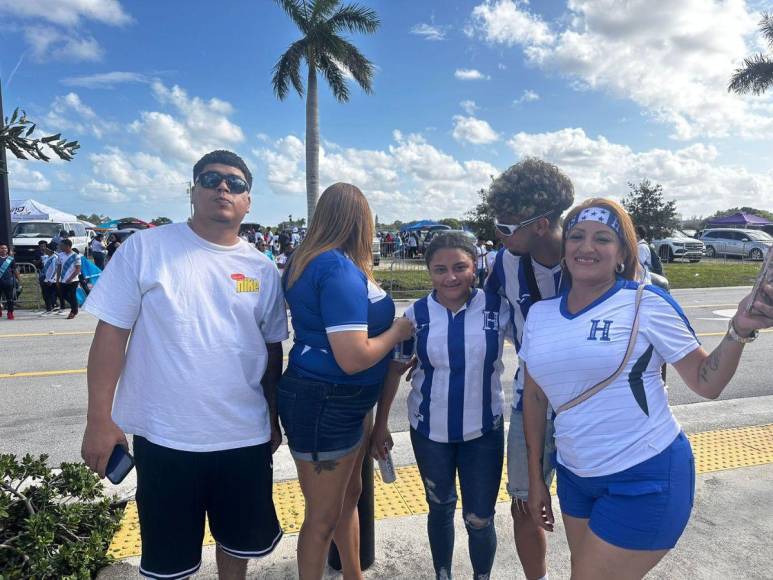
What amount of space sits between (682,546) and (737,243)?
104 feet

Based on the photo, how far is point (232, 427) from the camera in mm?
2133

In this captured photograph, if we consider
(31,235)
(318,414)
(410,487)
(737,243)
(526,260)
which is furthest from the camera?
(737,243)

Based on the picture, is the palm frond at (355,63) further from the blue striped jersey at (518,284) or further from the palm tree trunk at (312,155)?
the blue striped jersey at (518,284)

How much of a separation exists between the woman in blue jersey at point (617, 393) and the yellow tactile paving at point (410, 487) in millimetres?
1720

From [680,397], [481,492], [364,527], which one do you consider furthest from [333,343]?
[680,397]

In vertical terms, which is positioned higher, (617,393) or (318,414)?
(617,393)

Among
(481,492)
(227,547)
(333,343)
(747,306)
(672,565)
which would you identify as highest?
(747,306)

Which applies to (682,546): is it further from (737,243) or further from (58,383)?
(737,243)

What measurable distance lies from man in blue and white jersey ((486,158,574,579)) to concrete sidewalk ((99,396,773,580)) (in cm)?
47

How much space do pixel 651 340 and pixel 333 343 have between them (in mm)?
1139

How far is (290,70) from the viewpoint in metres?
20.8

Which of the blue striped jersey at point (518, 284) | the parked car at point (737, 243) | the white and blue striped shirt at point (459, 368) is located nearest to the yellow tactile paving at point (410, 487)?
the white and blue striped shirt at point (459, 368)

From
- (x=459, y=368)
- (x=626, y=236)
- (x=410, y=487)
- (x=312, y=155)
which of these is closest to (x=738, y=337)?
(x=626, y=236)

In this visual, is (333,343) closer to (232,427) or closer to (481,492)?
(232,427)
